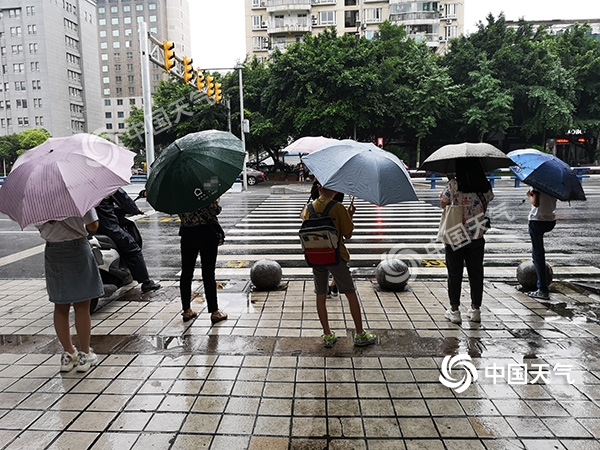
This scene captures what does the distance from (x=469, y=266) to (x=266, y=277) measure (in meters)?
2.76

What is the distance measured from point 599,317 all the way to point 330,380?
11.4 feet

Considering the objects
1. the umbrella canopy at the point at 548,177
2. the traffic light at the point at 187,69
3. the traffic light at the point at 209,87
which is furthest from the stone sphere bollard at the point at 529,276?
the traffic light at the point at 209,87

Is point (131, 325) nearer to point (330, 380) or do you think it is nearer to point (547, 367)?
point (330, 380)

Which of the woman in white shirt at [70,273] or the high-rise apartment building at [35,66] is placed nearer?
the woman in white shirt at [70,273]

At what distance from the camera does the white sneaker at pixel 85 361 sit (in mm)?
4109

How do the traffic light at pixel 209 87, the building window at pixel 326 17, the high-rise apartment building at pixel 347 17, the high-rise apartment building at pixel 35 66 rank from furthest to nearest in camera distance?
the high-rise apartment building at pixel 35 66, the building window at pixel 326 17, the high-rise apartment building at pixel 347 17, the traffic light at pixel 209 87

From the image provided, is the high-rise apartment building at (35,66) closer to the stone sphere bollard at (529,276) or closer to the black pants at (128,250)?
the black pants at (128,250)

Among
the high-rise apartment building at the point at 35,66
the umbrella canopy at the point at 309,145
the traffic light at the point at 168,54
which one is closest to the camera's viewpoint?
the umbrella canopy at the point at 309,145

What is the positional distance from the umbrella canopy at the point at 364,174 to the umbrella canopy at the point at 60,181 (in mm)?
1626

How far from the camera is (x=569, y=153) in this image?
145 ft

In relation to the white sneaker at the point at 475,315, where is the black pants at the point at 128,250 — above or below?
above

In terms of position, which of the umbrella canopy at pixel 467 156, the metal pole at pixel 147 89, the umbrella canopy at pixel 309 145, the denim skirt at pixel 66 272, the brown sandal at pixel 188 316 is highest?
the metal pole at pixel 147 89

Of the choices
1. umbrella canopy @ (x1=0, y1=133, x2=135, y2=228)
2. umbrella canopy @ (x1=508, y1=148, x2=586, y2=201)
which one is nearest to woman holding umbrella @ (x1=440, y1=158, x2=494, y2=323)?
umbrella canopy @ (x1=508, y1=148, x2=586, y2=201)

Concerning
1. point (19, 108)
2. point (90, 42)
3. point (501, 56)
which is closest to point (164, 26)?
point (90, 42)
